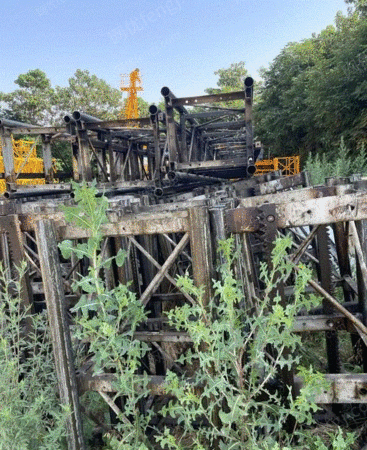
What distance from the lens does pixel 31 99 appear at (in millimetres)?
29000

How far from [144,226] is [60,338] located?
1108mm

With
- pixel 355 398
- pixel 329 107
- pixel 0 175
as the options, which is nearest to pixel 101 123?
pixel 0 175

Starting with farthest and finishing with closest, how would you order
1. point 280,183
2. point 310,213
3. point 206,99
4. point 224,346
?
point 206,99 → point 280,183 → point 310,213 → point 224,346

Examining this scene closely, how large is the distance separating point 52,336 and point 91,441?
143 centimetres

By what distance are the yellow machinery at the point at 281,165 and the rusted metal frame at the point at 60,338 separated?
19.8 metres

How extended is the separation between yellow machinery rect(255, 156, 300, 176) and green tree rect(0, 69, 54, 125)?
1991cm

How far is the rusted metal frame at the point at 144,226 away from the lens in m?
2.30

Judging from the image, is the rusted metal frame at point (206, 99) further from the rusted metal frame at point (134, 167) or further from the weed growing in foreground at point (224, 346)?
the weed growing in foreground at point (224, 346)

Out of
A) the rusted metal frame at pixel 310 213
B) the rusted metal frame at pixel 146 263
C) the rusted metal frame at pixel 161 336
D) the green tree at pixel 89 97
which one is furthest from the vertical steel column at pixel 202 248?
the green tree at pixel 89 97

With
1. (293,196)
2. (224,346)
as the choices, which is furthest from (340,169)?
(224,346)

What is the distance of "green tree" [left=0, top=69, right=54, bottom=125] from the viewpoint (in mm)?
29016

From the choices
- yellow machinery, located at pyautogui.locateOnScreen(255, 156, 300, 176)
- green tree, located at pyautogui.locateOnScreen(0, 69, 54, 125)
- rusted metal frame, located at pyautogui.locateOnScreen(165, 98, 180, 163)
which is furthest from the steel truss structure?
green tree, located at pyautogui.locateOnScreen(0, 69, 54, 125)

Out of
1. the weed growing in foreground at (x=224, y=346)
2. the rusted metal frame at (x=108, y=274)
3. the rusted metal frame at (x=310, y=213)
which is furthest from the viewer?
the rusted metal frame at (x=108, y=274)

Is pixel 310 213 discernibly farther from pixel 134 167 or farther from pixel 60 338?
pixel 134 167
